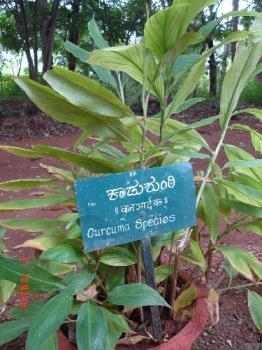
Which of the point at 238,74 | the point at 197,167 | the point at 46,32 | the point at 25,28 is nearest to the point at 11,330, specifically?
the point at 238,74

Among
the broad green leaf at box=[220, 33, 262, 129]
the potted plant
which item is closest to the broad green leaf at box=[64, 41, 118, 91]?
the potted plant

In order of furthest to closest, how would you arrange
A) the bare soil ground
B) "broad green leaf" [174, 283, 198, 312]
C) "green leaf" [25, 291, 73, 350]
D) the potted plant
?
the bare soil ground < "broad green leaf" [174, 283, 198, 312] < the potted plant < "green leaf" [25, 291, 73, 350]

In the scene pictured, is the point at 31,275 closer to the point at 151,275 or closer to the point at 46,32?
the point at 151,275

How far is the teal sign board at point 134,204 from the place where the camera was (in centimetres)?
97

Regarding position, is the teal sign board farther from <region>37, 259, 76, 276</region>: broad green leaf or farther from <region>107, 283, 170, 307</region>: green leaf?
<region>37, 259, 76, 276</region>: broad green leaf

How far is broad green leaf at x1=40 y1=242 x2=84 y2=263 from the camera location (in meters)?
0.98

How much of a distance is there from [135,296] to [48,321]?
8.0 inches

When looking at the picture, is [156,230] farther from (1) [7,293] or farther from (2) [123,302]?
(1) [7,293]

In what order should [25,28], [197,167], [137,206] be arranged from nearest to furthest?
1. [137,206]
2. [197,167]
3. [25,28]

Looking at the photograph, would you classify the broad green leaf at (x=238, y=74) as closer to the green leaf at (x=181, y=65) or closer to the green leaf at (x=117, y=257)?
the green leaf at (x=181, y=65)

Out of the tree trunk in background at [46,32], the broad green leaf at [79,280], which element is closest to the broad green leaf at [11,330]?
the broad green leaf at [79,280]

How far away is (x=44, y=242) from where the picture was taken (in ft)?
3.66

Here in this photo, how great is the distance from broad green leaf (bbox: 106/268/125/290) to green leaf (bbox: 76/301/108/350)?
0.90 ft

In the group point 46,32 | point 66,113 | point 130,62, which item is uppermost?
point 46,32
